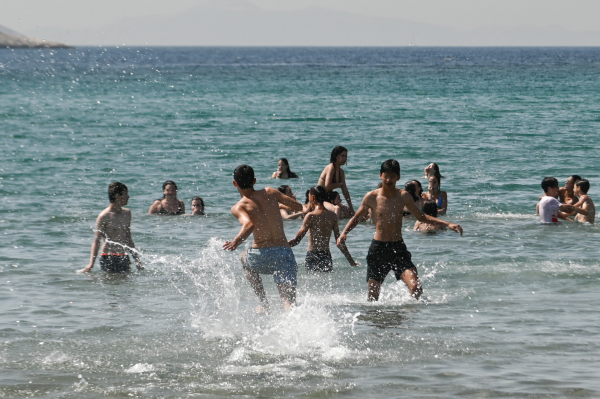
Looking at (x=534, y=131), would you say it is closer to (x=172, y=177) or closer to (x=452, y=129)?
(x=452, y=129)

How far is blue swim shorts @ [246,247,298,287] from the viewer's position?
7906 mm

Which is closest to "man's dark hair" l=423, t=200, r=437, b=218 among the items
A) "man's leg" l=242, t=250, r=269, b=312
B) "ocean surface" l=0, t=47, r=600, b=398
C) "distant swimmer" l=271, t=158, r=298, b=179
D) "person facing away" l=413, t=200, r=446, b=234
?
"person facing away" l=413, t=200, r=446, b=234

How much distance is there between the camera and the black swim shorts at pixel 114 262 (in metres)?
10.9

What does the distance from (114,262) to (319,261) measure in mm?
2839

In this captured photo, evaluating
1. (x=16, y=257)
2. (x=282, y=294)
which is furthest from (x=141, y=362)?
(x=16, y=257)

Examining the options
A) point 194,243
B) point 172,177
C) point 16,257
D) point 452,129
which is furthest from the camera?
point 452,129

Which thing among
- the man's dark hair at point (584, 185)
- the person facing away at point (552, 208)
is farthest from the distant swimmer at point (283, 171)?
the man's dark hair at point (584, 185)

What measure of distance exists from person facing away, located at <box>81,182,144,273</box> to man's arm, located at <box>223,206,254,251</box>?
3.16 m

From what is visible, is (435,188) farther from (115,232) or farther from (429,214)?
(115,232)

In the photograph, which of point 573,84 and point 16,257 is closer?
point 16,257

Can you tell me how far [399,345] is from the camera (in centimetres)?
792

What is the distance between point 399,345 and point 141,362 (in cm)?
254

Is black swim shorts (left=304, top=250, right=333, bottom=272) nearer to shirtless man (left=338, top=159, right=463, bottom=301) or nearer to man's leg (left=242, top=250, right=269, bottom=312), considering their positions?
shirtless man (left=338, top=159, right=463, bottom=301)

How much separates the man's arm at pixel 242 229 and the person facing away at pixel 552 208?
8114 millimetres
